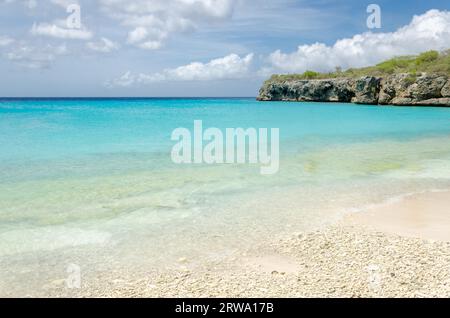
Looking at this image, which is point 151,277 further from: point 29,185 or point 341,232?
point 29,185

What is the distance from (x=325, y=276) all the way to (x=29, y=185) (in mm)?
8613

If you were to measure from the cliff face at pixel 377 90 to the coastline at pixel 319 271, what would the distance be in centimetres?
6249

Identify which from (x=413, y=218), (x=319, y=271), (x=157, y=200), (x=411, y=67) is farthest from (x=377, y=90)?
(x=319, y=271)

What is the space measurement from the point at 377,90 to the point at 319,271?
7470 cm

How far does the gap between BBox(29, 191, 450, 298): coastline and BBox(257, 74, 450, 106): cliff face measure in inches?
2460

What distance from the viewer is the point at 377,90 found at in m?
74.3

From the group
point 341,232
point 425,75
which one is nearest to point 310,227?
point 341,232

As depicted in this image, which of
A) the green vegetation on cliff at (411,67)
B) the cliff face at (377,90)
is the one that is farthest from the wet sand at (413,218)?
the green vegetation on cliff at (411,67)

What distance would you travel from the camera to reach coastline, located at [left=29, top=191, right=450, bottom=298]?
5.04 m

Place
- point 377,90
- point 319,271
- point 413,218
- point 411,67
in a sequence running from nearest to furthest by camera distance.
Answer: point 319,271, point 413,218, point 377,90, point 411,67

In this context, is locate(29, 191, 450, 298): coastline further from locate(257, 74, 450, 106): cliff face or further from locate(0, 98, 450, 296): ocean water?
locate(257, 74, 450, 106): cliff face

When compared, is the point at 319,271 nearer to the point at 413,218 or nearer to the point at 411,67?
the point at 413,218

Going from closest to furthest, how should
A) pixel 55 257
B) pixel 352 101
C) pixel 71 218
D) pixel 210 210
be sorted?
pixel 55 257
pixel 71 218
pixel 210 210
pixel 352 101

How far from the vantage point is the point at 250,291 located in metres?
5.07
